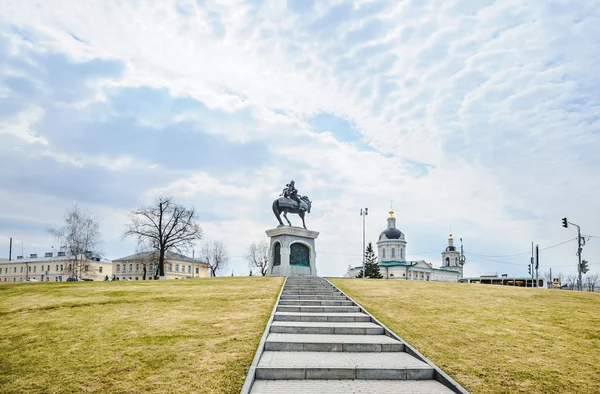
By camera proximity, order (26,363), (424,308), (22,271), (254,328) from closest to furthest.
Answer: (26,363)
(254,328)
(424,308)
(22,271)

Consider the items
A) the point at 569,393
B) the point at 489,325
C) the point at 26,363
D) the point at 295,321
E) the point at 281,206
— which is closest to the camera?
the point at 569,393

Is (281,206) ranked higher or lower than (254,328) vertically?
higher

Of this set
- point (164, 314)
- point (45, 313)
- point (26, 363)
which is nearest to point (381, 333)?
point (164, 314)

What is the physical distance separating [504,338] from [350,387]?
4.93 m

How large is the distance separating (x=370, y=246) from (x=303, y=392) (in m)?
75.5

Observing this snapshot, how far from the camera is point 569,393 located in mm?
7242

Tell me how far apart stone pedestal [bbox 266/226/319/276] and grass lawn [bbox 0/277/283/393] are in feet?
49.8

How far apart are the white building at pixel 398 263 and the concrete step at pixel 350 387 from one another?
311ft

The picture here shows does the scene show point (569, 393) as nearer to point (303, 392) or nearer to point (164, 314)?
point (303, 392)

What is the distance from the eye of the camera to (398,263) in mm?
105625

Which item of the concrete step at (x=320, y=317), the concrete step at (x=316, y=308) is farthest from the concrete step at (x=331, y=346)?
the concrete step at (x=316, y=308)

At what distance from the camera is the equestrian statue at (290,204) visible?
108 ft

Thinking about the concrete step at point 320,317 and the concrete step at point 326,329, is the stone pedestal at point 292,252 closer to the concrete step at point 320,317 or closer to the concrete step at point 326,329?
the concrete step at point 320,317

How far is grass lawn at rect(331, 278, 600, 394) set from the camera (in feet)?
25.7
